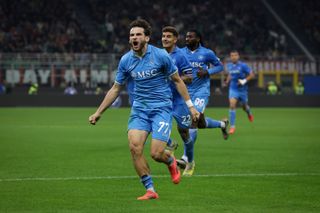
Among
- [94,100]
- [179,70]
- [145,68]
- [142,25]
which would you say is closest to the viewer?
[142,25]

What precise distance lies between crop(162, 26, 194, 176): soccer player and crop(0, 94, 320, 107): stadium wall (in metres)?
28.3

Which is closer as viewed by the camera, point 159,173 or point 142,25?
point 142,25

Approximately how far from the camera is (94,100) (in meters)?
42.0

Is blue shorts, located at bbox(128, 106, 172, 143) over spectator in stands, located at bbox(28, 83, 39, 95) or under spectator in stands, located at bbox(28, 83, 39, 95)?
over

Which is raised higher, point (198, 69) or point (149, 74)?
point (149, 74)

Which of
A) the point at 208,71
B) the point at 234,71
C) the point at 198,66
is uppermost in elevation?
the point at 198,66

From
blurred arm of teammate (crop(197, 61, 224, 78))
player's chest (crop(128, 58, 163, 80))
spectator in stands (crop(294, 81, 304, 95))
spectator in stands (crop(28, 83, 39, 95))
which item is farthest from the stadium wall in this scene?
player's chest (crop(128, 58, 163, 80))

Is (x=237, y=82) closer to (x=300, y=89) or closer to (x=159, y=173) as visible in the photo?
(x=159, y=173)

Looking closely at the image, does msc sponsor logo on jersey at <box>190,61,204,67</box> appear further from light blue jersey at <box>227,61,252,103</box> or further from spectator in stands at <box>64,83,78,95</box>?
spectator in stands at <box>64,83,78,95</box>

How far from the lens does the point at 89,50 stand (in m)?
44.7

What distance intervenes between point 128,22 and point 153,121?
39.3 meters

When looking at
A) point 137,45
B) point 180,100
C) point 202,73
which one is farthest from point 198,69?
point 137,45

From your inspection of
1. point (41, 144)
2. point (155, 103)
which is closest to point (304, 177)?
point (155, 103)

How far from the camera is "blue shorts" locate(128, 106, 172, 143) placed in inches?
393
